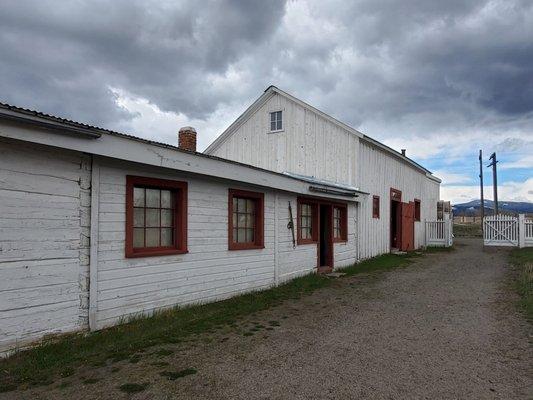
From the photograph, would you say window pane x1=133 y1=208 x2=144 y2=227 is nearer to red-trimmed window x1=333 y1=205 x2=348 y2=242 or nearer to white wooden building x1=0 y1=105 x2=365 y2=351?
white wooden building x1=0 y1=105 x2=365 y2=351

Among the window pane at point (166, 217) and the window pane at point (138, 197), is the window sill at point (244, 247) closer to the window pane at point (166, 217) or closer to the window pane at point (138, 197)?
the window pane at point (166, 217)

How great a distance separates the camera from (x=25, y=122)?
4859 millimetres

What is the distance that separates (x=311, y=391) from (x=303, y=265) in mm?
7561

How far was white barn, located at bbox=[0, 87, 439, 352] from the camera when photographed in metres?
5.08

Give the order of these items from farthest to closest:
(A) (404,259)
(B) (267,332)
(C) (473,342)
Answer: (A) (404,259), (B) (267,332), (C) (473,342)

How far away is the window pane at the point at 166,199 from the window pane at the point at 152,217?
8.6 inches

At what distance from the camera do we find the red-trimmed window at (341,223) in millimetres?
13891

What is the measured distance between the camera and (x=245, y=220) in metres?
9.43

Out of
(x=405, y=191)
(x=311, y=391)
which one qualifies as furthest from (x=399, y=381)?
(x=405, y=191)

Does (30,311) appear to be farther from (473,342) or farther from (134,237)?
(473,342)

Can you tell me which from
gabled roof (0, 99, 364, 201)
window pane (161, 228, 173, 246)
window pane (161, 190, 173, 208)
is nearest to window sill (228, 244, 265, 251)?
gabled roof (0, 99, 364, 201)

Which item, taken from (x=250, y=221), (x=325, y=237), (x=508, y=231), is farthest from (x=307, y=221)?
(x=508, y=231)

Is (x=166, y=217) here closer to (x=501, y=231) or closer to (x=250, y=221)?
(x=250, y=221)

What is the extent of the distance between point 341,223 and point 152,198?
861cm
